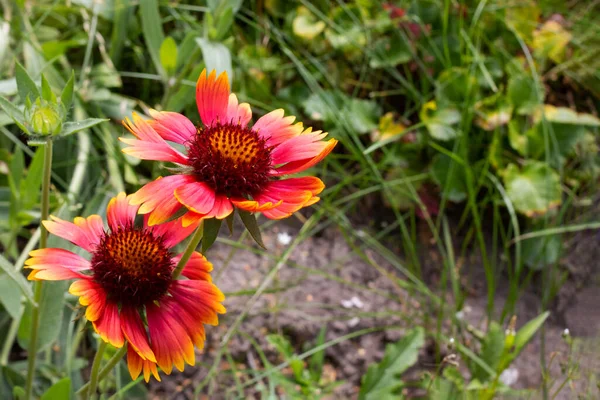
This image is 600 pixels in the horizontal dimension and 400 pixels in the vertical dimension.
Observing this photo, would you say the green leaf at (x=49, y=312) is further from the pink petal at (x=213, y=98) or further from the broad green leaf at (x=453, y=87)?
the broad green leaf at (x=453, y=87)

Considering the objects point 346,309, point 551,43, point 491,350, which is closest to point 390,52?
point 551,43

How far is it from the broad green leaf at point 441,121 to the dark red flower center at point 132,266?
1.00 meters

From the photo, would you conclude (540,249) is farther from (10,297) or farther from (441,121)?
(10,297)

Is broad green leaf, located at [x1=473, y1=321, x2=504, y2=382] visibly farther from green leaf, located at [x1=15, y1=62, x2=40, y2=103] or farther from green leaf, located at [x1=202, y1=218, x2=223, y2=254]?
green leaf, located at [x1=15, y1=62, x2=40, y2=103]

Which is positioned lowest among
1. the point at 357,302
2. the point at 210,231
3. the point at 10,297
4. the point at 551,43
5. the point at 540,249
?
the point at 357,302

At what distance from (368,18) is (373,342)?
0.90 m

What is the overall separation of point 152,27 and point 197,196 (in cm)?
81

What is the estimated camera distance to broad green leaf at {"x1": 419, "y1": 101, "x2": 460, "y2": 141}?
63.1 inches

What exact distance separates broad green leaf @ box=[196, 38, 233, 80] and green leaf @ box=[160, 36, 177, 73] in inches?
2.1

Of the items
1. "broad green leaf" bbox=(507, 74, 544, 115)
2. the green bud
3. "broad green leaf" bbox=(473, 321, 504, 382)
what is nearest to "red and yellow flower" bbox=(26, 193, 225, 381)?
the green bud

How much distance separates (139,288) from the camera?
0.70 metres

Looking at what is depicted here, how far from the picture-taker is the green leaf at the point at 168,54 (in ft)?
3.99

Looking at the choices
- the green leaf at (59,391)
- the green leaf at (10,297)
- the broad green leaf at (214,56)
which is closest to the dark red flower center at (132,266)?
the green leaf at (59,391)

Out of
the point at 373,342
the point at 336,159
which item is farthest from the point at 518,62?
the point at 373,342
